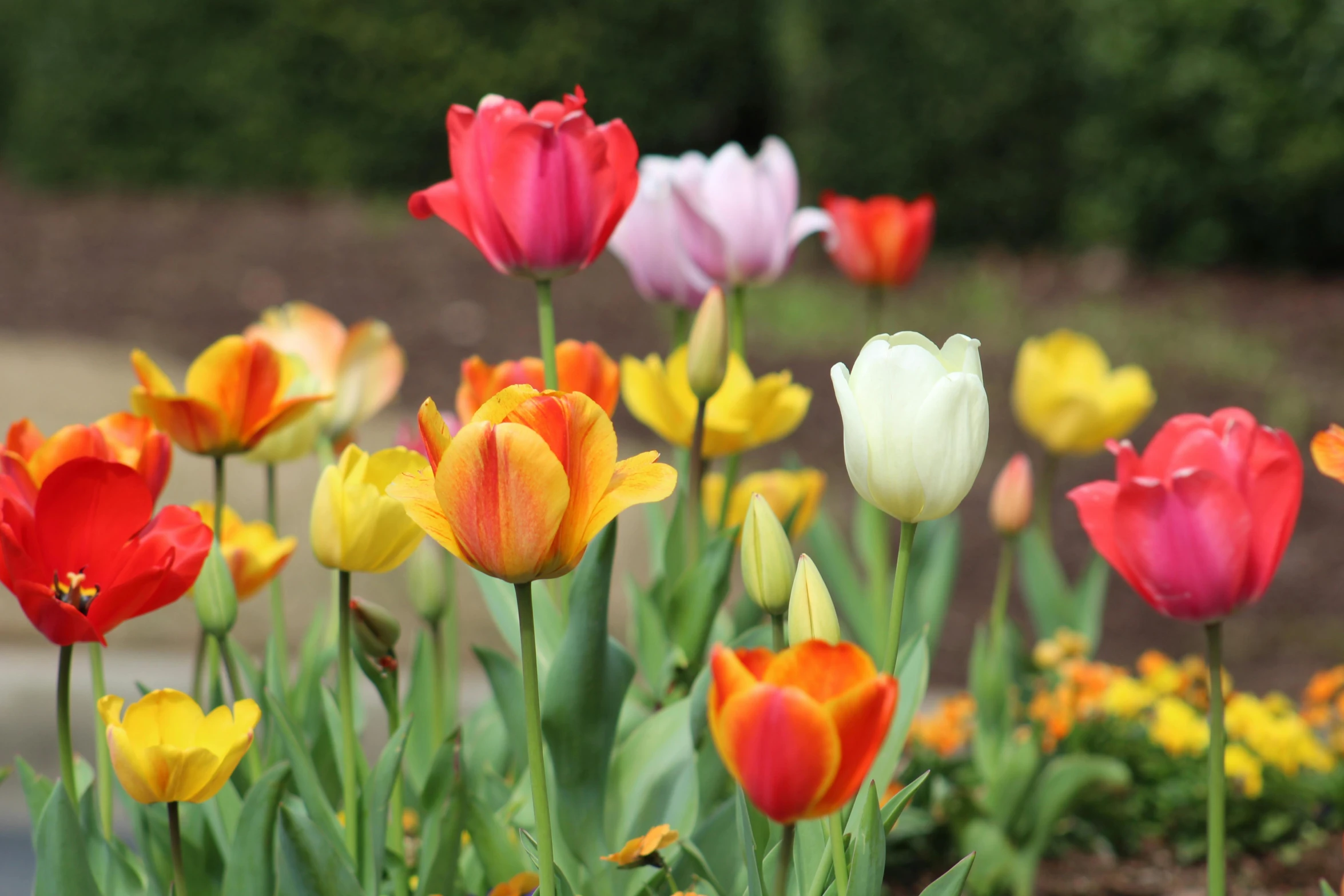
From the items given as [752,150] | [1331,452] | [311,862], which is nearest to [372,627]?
[311,862]

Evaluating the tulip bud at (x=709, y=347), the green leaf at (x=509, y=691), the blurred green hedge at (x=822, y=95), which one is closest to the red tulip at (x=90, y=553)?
the green leaf at (x=509, y=691)

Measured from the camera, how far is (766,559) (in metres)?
0.95

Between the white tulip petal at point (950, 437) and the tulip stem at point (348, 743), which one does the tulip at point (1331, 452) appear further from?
the tulip stem at point (348, 743)

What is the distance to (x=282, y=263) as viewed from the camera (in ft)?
20.5

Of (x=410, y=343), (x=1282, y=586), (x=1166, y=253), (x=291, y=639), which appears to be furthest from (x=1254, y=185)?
(x=291, y=639)

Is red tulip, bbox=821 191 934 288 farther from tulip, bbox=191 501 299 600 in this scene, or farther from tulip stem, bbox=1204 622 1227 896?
tulip stem, bbox=1204 622 1227 896

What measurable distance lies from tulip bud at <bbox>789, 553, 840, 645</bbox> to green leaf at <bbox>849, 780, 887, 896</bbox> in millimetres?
106

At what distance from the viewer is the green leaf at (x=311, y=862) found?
3.28 ft

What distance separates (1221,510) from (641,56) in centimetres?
772

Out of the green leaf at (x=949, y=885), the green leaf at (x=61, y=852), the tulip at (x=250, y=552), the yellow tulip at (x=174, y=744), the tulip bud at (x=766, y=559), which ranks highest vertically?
the tulip bud at (x=766, y=559)

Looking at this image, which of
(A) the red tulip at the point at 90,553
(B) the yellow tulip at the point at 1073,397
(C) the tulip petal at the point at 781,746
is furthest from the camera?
(B) the yellow tulip at the point at 1073,397

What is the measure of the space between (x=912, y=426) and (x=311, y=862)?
Answer: 57 cm

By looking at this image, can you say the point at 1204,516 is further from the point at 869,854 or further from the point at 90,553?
the point at 90,553

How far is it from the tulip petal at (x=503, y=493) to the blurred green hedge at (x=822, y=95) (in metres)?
5.81
